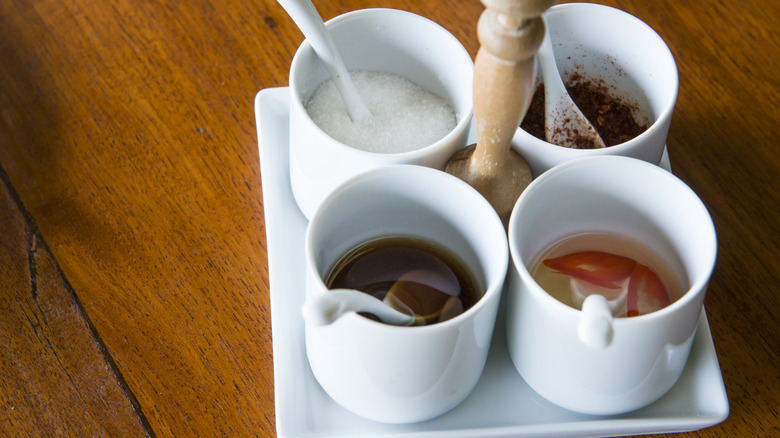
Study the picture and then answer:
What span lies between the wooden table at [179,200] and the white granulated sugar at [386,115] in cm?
10

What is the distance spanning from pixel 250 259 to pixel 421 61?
0.19 meters

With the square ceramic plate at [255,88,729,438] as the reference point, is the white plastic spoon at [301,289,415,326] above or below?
above

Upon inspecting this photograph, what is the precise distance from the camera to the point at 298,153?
55 centimetres

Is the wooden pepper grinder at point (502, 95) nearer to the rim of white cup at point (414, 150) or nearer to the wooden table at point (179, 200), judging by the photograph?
the rim of white cup at point (414, 150)

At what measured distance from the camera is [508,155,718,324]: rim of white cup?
16.8 inches

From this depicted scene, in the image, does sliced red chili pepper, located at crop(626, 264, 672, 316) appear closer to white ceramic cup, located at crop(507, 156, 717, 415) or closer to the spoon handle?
white ceramic cup, located at crop(507, 156, 717, 415)

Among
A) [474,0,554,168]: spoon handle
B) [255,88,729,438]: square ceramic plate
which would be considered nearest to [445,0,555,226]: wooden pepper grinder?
[474,0,554,168]: spoon handle

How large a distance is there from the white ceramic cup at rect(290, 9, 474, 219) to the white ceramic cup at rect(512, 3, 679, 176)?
6cm

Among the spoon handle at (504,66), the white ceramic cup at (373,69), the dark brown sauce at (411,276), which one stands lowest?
the dark brown sauce at (411,276)

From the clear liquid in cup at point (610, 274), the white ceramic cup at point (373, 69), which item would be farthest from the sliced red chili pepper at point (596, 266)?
the white ceramic cup at point (373, 69)

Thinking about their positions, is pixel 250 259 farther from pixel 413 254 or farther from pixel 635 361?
pixel 635 361

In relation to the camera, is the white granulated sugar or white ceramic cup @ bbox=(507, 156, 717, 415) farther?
the white granulated sugar

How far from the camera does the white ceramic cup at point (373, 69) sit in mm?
506

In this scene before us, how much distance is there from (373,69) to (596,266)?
217 mm
